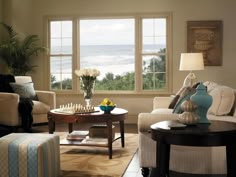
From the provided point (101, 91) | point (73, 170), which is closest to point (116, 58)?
point (101, 91)

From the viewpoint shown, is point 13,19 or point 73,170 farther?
point 13,19

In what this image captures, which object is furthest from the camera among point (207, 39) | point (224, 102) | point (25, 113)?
point (207, 39)

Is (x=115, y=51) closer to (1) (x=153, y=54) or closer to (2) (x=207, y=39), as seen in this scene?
(1) (x=153, y=54)

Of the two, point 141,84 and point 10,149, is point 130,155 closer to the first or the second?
point 10,149

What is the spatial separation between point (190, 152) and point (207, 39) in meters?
4.21

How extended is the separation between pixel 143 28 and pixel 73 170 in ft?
13.9

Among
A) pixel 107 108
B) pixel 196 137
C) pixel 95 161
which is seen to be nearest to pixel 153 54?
pixel 107 108

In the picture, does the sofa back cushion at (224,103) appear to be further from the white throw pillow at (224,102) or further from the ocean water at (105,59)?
the ocean water at (105,59)

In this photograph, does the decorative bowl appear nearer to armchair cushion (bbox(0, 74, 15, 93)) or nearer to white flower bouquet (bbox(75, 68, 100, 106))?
white flower bouquet (bbox(75, 68, 100, 106))

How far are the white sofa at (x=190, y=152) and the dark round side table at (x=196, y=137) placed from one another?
456 mm

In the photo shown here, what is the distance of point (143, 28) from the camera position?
299 inches

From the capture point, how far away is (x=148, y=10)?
7477 mm

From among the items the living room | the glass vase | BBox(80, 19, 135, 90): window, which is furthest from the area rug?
BBox(80, 19, 135, 90): window

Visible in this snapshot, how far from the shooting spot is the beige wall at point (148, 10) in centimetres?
725
